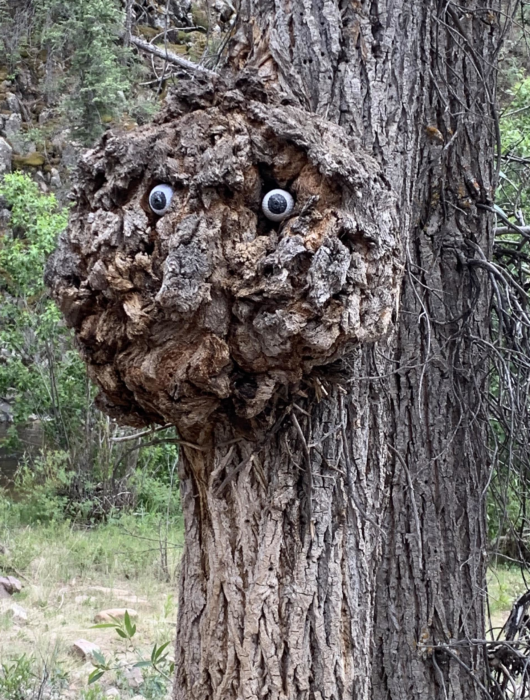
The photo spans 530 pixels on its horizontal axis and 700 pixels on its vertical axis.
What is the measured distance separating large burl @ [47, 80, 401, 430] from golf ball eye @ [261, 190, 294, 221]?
15 mm

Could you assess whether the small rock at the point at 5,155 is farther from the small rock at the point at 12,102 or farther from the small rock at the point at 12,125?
the small rock at the point at 12,102

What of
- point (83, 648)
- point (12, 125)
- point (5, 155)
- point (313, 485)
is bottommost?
point (83, 648)

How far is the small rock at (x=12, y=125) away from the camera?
603 inches

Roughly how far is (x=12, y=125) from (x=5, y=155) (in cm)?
104

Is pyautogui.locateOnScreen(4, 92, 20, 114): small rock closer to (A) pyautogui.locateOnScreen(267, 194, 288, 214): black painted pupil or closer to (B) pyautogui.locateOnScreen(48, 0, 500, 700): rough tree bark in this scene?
(B) pyautogui.locateOnScreen(48, 0, 500, 700): rough tree bark

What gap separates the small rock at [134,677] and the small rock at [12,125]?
45.0ft

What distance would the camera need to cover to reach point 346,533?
168 cm

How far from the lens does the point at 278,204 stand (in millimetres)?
1429

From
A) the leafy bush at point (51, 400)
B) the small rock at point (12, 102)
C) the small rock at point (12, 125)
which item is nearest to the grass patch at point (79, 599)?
the leafy bush at point (51, 400)

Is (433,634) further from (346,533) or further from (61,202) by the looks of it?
(61,202)

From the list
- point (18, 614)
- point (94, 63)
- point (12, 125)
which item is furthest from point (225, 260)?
point (12, 125)

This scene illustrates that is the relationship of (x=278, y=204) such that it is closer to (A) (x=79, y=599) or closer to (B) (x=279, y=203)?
(B) (x=279, y=203)

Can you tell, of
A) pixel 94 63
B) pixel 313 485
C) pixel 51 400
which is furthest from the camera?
pixel 94 63

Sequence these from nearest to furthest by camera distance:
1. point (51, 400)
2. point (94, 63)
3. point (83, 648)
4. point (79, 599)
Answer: point (83, 648) → point (79, 599) → point (51, 400) → point (94, 63)
